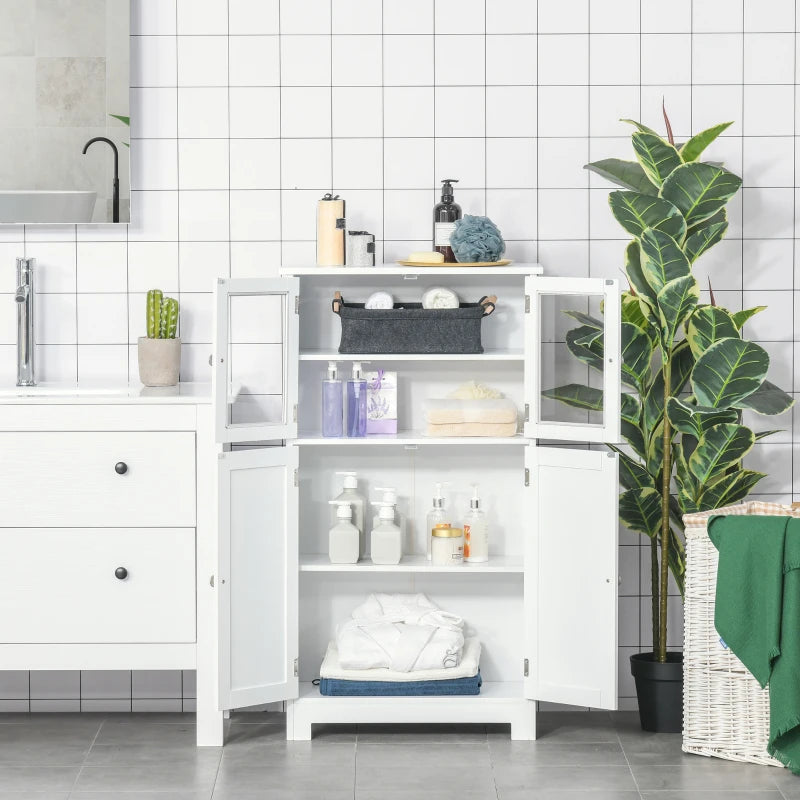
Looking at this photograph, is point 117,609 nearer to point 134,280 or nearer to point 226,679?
point 226,679

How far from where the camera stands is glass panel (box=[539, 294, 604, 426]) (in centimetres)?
301

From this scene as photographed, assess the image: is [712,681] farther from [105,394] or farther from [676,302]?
[105,394]

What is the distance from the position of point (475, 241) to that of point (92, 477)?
1.17m

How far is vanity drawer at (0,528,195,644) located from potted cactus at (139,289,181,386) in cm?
47

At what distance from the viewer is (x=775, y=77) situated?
10.9 feet

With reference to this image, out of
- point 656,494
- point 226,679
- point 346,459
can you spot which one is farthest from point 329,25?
point 226,679

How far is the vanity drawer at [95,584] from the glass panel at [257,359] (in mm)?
360

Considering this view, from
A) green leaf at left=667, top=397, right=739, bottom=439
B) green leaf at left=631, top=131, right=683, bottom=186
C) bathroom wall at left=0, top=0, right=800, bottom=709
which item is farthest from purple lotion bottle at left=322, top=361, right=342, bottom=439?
green leaf at left=631, top=131, right=683, bottom=186

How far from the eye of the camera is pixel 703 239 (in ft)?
9.80

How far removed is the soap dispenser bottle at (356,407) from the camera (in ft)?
10.2

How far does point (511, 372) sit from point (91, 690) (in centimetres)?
155

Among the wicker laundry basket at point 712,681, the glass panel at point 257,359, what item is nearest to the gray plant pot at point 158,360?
the glass panel at point 257,359

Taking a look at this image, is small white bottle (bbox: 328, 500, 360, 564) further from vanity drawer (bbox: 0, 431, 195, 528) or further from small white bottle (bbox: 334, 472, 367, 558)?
vanity drawer (bbox: 0, 431, 195, 528)

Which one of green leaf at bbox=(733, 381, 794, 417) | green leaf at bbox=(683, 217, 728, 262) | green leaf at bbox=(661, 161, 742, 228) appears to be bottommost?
green leaf at bbox=(733, 381, 794, 417)
